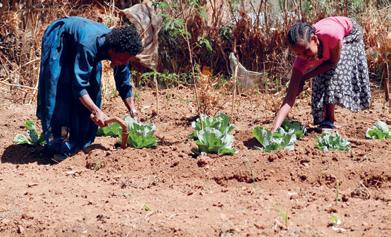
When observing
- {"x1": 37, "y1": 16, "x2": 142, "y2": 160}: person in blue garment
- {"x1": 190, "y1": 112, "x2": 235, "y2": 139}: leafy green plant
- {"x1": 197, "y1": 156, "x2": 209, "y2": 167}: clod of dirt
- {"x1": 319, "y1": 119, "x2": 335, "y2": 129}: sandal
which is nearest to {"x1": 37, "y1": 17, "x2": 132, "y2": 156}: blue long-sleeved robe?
{"x1": 37, "y1": 16, "x2": 142, "y2": 160}: person in blue garment

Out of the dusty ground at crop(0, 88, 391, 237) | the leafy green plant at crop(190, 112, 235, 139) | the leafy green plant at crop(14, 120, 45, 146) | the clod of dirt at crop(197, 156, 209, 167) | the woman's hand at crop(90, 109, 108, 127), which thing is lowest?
the dusty ground at crop(0, 88, 391, 237)

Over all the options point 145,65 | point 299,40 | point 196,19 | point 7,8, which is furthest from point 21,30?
point 299,40

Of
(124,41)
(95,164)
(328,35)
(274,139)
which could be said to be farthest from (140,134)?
(328,35)

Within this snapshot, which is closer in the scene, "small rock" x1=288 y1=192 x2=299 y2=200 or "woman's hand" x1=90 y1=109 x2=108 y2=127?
"small rock" x1=288 y1=192 x2=299 y2=200

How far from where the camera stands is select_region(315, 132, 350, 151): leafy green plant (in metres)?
5.16

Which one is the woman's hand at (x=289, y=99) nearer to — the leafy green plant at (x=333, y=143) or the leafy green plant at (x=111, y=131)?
the leafy green plant at (x=333, y=143)

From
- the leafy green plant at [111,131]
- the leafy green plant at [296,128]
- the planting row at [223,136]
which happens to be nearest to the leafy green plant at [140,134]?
the planting row at [223,136]

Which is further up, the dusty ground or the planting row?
the planting row

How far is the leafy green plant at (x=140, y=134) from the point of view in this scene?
5281 millimetres

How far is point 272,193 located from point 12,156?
A: 2.10 meters

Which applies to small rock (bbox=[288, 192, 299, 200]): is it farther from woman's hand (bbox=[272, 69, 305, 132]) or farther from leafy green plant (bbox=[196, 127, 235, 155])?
woman's hand (bbox=[272, 69, 305, 132])

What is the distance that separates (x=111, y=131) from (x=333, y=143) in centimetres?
172

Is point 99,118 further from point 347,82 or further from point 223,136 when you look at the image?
point 347,82

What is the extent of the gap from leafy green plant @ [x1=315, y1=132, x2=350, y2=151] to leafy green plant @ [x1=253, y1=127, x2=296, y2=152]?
20cm
